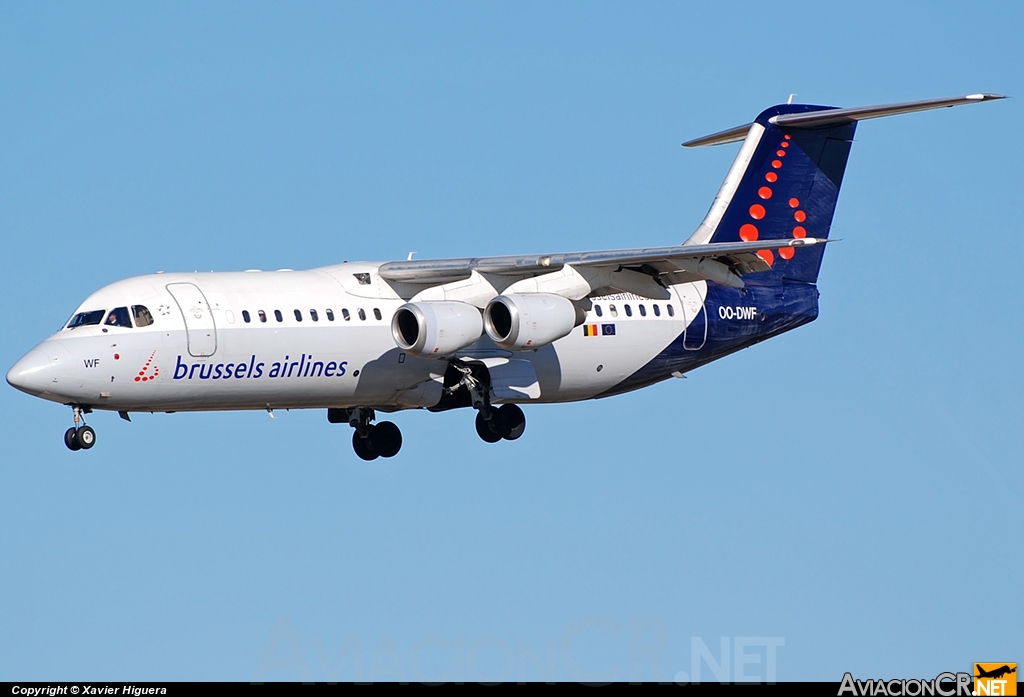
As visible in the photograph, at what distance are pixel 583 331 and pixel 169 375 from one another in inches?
223

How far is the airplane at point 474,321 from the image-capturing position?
914 inches

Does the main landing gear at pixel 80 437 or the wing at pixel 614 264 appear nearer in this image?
the main landing gear at pixel 80 437

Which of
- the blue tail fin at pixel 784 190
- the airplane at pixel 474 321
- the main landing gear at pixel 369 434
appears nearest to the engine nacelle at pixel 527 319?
the airplane at pixel 474 321

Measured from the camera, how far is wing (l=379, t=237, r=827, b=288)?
952 inches

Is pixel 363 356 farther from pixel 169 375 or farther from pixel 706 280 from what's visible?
pixel 706 280

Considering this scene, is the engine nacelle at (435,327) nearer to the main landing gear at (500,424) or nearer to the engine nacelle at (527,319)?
the engine nacelle at (527,319)

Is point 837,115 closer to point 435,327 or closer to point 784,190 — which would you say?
point 784,190

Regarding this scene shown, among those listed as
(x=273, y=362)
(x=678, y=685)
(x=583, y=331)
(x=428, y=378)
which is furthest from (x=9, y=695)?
(x=583, y=331)

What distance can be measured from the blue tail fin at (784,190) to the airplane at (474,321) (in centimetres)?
2

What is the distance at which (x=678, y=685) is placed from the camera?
55.1 feet

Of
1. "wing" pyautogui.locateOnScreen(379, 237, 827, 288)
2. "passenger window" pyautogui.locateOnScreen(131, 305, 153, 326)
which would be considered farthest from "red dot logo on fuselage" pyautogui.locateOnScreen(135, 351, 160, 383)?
"wing" pyautogui.locateOnScreen(379, 237, 827, 288)

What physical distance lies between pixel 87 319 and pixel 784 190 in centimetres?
1013

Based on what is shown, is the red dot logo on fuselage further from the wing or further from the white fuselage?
→ the wing

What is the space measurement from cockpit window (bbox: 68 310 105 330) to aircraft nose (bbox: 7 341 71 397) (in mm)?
579
